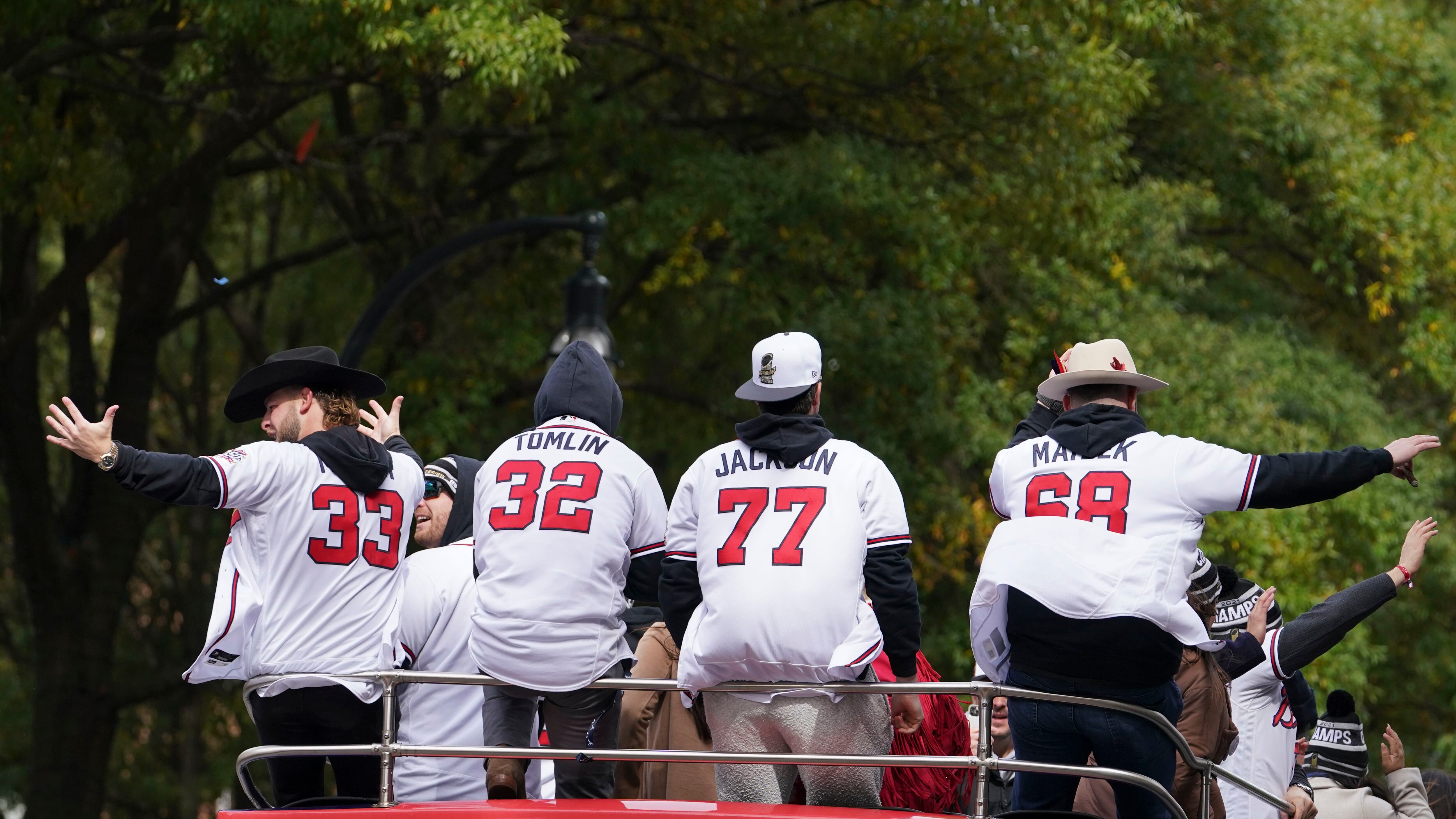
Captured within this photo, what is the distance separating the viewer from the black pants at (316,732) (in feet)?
17.8

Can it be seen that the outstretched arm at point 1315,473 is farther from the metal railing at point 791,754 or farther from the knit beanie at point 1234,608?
the knit beanie at point 1234,608

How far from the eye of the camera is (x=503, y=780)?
17.4ft

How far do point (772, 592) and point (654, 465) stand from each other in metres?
10.8

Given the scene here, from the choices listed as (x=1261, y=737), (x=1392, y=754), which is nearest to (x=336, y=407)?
(x=1261, y=737)

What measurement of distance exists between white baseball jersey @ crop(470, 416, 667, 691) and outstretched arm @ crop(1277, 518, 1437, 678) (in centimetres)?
245

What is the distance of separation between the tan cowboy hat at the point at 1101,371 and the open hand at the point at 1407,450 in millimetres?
723

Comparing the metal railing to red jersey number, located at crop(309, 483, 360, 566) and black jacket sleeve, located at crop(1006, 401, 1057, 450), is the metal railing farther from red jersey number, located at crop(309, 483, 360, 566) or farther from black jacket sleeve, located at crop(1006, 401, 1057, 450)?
black jacket sleeve, located at crop(1006, 401, 1057, 450)

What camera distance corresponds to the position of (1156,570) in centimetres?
490

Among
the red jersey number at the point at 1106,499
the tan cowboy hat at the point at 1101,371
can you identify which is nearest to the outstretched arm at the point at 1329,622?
the tan cowboy hat at the point at 1101,371

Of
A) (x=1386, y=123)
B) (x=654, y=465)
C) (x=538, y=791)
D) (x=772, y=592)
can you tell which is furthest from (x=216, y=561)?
(x=772, y=592)

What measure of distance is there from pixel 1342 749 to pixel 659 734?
3615 mm

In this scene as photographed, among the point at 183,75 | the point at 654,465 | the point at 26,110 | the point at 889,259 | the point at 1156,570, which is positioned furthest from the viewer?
the point at 654,465

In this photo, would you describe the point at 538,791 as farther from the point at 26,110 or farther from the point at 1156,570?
the point at 26,110

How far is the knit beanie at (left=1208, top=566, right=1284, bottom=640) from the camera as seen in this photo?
624 centimetres
